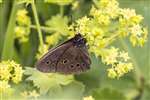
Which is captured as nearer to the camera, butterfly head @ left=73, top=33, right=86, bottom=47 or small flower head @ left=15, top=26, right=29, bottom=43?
butterfly head @ left=73, top=33, right=86, bottom=47

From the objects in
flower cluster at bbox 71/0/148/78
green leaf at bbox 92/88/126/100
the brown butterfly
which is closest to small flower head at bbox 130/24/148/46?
flower cluster at bbox 71/0/148/78

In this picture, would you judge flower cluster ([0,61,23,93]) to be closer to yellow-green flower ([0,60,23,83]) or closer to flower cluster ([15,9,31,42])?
yellow-green flower ([0,60,23,83])

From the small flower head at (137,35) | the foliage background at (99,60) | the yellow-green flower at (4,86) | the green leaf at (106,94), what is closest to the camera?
the yellow-green flower at (4,86)

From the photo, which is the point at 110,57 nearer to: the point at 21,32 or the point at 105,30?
the point at 105,30

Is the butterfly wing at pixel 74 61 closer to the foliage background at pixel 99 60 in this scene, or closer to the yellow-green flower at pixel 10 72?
the yellow-green flower at pixel 10 72

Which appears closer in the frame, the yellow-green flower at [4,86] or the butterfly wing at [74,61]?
the yellow-green flower at [4,86]

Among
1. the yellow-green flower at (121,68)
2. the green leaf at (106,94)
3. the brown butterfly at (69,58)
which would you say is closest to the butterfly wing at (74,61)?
the brown butterfly at (69,58)

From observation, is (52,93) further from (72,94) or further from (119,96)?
(119,96)

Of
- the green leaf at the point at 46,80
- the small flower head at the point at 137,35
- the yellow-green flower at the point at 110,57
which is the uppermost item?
the small flower head at the point at 137,35
